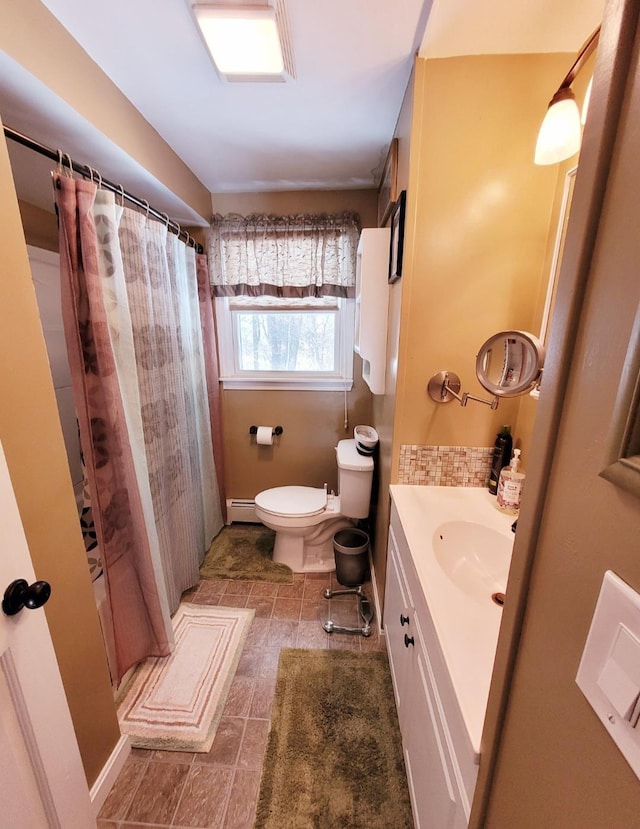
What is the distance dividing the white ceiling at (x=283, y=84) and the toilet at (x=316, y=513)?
1.63 meters

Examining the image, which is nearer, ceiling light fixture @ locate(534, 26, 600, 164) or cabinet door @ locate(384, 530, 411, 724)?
ceiling light fixture @ locate(534, 26, 600, 164)

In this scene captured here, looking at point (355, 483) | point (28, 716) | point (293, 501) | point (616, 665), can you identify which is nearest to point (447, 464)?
point (355, 483)

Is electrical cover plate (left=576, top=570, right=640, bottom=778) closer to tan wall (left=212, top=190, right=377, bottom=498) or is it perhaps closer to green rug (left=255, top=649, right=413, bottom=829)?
green rug (left=255, top=649, right=413, bottom=829)

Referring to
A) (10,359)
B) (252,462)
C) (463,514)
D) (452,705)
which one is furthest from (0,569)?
(252,462)

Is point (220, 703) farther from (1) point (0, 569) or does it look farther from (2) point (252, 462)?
(2) point (252, 462)

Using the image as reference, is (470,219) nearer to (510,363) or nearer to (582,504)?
(510,363)

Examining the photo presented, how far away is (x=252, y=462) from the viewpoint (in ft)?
8.46

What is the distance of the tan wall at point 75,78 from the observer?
0.90 metres

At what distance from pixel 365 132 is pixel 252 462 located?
210 cm

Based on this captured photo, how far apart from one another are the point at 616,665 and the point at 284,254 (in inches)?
91.4

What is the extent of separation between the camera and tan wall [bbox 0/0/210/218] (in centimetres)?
90

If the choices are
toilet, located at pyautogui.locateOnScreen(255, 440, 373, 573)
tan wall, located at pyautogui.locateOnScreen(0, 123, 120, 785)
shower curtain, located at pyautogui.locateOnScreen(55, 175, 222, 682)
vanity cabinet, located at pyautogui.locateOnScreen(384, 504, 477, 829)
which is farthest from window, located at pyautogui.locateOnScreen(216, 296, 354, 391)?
tan wall, located at pyautogui.locateOnScreen(0, 123, 120, 785)

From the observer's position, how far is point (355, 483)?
1.91 metres

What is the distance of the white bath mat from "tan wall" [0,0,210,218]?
2.20 meters
